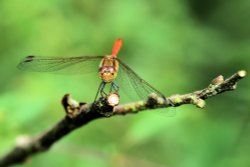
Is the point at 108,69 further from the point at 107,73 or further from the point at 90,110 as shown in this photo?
the point at 90,110

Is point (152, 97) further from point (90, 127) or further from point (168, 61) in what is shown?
point (168, 61)

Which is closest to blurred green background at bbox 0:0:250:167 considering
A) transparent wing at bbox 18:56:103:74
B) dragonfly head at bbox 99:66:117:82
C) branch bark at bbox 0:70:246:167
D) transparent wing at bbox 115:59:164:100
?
branch bark at bbox 0:70:246:167

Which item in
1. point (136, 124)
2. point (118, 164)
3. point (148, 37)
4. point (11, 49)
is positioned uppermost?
point (148, 37)

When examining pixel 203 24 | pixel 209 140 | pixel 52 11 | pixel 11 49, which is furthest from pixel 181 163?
pixel 203 24

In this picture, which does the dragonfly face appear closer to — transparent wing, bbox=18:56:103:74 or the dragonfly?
the dragonfly

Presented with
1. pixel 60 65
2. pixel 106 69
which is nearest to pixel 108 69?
pixel 106 69

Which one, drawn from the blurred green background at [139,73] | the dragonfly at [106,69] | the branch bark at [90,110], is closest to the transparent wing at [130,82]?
the dragonfly at [106,69]

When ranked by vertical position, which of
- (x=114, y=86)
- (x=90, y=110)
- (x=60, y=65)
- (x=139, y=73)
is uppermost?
(x=139, y=73)
